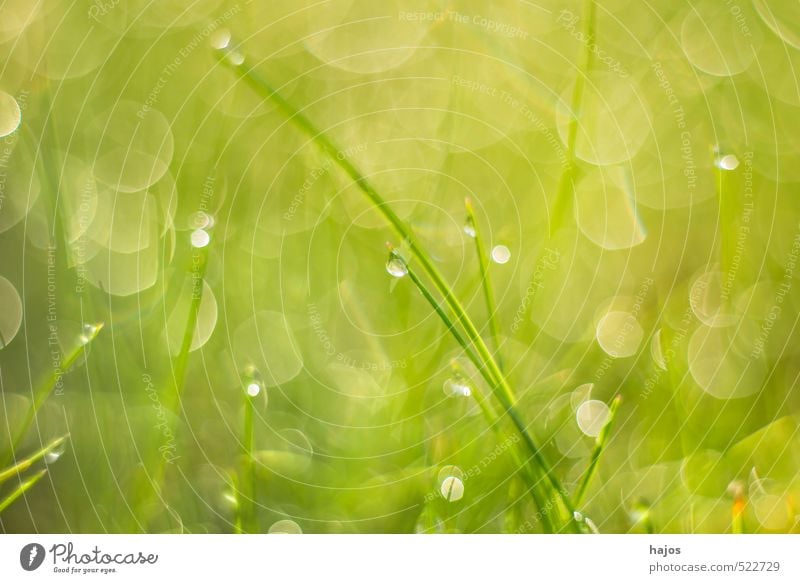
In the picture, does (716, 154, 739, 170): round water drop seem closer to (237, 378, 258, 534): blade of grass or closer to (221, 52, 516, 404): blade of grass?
(221, 52, 516, 404): blade of grass

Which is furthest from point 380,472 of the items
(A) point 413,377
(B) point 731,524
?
(B) point 731,524

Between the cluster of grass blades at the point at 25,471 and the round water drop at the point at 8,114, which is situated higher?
the round water drop at the point at 8,114

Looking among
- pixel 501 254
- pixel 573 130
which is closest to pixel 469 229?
pixel 501 254

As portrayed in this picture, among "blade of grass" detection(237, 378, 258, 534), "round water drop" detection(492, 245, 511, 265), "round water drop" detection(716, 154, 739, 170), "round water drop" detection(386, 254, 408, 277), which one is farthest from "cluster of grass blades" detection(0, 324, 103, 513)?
"round water drop" detection(716, 154, 739, 170)

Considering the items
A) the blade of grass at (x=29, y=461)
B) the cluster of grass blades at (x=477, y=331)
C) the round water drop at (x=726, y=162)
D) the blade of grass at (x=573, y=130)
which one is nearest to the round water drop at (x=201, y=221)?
the cluster of grass blades at (x=477, y=331)

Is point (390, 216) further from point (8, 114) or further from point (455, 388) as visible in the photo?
point (8, 114)

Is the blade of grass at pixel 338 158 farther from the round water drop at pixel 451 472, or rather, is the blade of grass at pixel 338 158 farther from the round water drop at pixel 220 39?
the round water drop at pixel 451 472
